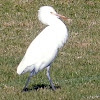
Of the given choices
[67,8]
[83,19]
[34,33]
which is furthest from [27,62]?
[67,8]

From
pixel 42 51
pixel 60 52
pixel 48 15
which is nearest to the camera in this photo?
pixel 42 51

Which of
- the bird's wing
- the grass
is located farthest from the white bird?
the grass

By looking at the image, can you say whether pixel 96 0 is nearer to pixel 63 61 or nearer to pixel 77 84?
pixel 63 61

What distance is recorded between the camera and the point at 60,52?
512 inches

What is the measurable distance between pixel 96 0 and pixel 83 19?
2.12 meters

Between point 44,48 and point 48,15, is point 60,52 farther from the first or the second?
→ point 44,48

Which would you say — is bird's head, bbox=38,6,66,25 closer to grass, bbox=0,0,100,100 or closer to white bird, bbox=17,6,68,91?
white bird, bbox=17,6,68,91

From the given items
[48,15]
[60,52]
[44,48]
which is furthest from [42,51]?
[60,52]

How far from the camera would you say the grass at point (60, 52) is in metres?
9.19

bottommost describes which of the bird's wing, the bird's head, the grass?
the grass

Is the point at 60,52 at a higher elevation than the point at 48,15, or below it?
below

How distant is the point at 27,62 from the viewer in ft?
30.0

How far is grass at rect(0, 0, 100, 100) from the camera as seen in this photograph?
30.2ft

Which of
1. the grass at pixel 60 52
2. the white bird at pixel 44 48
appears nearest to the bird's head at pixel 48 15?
the white bird at pixel 44 48
